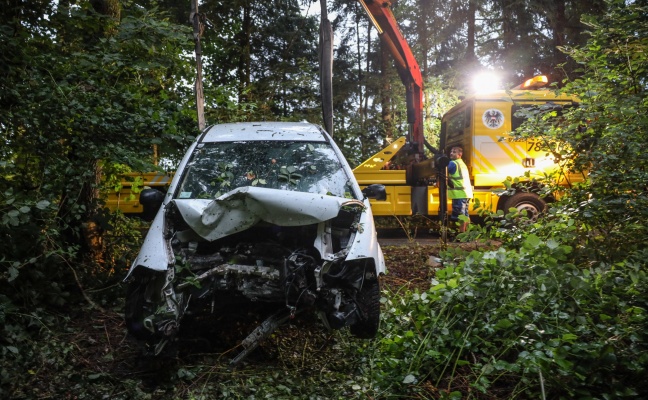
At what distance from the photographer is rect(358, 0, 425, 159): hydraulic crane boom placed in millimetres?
10133

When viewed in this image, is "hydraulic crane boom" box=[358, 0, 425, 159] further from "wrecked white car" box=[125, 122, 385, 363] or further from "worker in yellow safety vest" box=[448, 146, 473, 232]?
"wrecked white car" box=[125, 122, 385, 363]

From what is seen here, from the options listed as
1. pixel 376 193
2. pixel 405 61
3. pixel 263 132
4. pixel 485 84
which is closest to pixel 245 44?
pixel 405 61

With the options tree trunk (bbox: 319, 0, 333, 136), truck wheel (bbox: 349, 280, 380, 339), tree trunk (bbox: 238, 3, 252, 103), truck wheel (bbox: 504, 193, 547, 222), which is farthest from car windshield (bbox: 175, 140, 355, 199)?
tree trunk (bbox: 238, 3, 252, 103)

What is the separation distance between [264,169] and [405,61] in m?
6.69

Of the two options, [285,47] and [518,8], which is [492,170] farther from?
[285,47]

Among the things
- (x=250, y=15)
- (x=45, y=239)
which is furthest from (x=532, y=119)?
(x=250, y=15)

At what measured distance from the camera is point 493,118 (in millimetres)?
10359

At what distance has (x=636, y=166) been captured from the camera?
454cm

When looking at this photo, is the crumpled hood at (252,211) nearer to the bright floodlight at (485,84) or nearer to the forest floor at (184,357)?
the forest floor at (184,357)

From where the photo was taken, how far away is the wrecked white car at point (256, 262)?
383cm

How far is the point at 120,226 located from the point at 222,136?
2.29m

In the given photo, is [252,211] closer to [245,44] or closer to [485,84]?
[485,84]

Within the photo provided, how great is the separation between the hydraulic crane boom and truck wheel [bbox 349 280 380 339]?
7.02 meters

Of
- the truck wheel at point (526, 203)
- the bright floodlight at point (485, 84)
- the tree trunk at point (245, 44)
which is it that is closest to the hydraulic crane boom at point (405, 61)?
the bright floodlight at point (485, 84)
